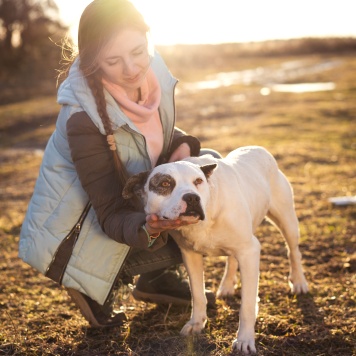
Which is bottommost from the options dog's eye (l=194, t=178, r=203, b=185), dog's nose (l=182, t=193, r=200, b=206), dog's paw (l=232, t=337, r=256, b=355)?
dog's paw (l=232, t=337, r=256, b=355)

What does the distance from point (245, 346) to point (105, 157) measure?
148 centimetres

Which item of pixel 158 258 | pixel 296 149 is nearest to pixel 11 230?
pixel 158 258

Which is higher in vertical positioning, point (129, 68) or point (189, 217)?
point (129, 68)

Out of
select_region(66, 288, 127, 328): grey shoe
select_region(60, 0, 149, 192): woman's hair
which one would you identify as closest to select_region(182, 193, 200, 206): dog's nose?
select_region(60, 0, 149, 192): woman's hair

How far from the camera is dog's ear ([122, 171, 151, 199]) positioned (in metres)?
3.33

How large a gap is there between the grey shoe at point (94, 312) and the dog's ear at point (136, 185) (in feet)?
3.44

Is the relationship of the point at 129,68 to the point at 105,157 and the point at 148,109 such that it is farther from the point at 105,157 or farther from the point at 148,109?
the point at 105,157

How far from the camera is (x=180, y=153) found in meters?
4.09

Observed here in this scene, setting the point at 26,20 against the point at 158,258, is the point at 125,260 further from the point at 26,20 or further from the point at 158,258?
the point at 26,20

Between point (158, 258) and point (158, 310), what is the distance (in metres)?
0.48

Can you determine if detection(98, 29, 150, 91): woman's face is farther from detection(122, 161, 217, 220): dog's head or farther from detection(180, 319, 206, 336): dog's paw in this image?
detection(180, 319, 206, 336): dog's paw

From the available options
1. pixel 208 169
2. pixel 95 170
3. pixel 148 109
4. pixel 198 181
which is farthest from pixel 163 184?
pixel 148 109

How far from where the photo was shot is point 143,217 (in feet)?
11.2

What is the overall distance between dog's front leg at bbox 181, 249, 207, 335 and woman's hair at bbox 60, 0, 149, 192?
0.71 meters
